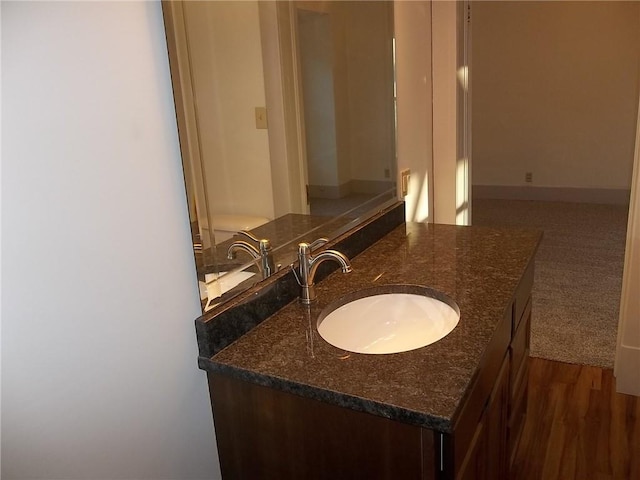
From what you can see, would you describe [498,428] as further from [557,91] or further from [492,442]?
[557,91]

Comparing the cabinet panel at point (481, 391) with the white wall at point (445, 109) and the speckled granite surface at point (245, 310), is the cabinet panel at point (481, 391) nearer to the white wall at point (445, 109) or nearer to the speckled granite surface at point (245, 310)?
the speckled granite surface at point (245, 310)

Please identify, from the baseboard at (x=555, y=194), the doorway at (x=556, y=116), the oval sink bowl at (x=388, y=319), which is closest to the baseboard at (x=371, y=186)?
the oval sink bowl at (x=388, y=319)

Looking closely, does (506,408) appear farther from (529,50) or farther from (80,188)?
(529,50)

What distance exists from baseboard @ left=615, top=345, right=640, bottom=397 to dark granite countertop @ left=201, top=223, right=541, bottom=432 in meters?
1.04

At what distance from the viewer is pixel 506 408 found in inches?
60.7

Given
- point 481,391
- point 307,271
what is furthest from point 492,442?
point 307,271

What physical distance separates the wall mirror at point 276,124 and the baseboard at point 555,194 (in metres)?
4.11

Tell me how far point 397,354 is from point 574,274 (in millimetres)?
3040

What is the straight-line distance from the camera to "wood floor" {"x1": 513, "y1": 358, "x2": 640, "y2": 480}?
1919mm

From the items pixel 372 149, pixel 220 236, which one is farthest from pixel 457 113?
pixel 220 236

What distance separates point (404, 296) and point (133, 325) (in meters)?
0.75

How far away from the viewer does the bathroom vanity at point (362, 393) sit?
959 mm

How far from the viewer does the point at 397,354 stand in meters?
1.09

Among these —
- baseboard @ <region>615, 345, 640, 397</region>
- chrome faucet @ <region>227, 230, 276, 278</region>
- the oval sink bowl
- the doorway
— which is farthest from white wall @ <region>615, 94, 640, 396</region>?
the doorway
